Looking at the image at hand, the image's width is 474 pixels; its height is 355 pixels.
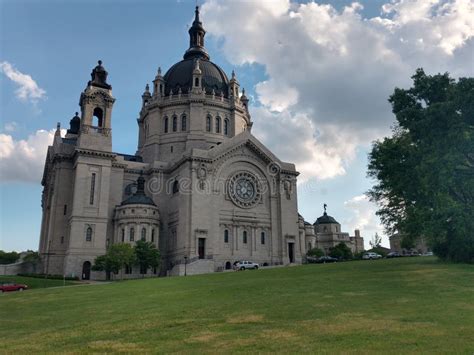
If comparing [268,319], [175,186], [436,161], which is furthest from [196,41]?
[268,319]

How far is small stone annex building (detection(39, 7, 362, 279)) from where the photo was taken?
5978 centimetres

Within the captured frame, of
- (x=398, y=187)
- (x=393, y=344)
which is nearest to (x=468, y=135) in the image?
(x=398, y=187)

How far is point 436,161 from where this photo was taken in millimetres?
32375

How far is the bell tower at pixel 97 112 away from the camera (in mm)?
63094

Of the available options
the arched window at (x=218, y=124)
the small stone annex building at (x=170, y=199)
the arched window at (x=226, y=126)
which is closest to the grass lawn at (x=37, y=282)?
the small stone annex building at (x=170, y=199)

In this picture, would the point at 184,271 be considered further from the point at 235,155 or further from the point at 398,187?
the point at 398,187

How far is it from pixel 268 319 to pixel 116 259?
39459mm

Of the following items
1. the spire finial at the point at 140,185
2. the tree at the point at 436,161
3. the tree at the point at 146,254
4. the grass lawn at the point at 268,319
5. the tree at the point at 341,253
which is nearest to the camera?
the grass lawn at the point at 268,319

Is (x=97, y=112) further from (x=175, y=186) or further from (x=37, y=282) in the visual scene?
(x=37, y=282)

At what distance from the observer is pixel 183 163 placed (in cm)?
6419

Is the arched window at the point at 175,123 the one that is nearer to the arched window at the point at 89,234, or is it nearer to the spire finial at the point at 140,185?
the spire finial at the point at 140,185

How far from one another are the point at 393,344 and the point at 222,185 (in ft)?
175

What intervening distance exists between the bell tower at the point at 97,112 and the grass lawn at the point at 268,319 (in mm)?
38195

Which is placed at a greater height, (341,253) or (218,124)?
(218,124)
